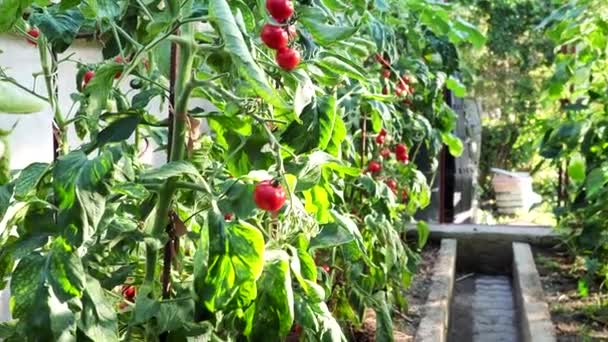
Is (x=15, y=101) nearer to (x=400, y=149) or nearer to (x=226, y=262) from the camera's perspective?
(x=226, y=262)

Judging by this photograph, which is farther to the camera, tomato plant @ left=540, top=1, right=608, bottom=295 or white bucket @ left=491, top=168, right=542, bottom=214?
white bucket @ left=491, top=168, right=542, bottom=214

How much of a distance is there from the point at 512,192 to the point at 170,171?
7888 mm

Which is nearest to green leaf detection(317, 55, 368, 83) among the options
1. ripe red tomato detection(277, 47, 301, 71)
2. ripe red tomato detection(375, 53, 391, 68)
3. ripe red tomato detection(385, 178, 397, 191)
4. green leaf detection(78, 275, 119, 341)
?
ripe red tomato detection(277, 47, 301, 71)

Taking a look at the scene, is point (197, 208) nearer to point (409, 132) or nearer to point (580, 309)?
point (409, 132)

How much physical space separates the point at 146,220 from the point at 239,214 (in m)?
0.22

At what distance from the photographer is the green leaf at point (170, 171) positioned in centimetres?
110

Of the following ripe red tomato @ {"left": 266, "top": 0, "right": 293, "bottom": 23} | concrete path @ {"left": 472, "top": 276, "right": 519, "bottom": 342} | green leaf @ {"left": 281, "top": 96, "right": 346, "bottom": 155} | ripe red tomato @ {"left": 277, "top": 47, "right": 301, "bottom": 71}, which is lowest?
concrete path @ {"left": 472, "top": 276, "right": 519, "bottom": 342}

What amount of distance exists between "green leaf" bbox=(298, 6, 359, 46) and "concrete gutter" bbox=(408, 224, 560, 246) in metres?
3.67

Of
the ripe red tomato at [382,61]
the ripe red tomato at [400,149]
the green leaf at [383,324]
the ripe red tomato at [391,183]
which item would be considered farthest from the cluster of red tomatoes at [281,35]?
the ripe red tomato at [400,149]

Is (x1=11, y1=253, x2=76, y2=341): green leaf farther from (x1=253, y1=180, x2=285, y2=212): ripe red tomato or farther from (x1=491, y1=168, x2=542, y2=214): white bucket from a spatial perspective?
(x1=491, y1=168, x2=542, y2=214): white bucket

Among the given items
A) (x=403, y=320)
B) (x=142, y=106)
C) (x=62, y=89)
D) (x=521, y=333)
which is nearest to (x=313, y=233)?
(x=142, y=106)

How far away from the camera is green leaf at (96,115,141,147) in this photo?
1.13 metres

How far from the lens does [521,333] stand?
132 inches

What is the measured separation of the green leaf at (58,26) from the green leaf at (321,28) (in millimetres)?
332
